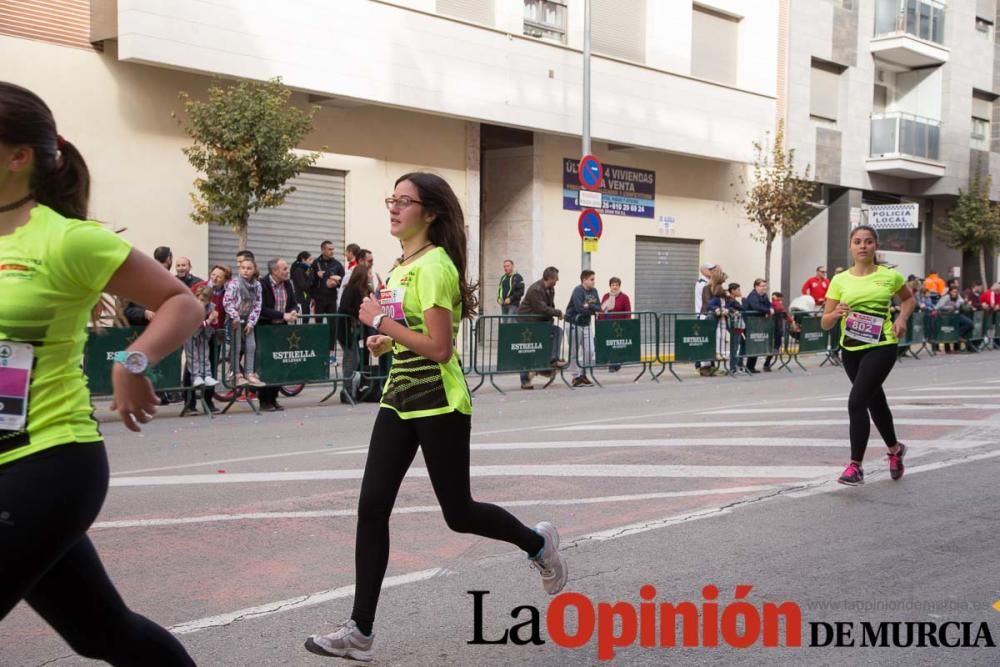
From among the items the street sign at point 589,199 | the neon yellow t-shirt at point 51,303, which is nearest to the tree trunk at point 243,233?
the street sign at point 589,199

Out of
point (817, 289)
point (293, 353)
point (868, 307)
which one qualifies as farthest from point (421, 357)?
point (817, 289)

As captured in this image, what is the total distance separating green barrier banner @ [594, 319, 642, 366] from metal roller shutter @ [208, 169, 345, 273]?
19.2 ft

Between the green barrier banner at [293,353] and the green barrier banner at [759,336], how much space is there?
8731 mm

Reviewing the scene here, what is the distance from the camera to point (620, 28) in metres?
26.2

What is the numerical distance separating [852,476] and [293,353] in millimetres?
7761

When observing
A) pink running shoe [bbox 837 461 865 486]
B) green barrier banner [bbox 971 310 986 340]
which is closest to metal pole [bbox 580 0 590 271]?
green barrier banner [bbox 971 310 986 340]

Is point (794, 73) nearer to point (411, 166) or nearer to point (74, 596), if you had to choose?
point (411, 166)

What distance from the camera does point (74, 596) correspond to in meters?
2.69

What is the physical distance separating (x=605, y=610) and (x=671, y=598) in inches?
13.9

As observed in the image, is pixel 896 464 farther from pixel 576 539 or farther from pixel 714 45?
pixel 714 45

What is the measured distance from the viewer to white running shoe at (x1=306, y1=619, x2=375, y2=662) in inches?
161

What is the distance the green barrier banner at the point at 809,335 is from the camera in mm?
21484

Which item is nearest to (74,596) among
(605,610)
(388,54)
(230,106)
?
(605,610)

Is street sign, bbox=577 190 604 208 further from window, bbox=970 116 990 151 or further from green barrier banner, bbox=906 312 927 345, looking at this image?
window, bbox=970 116 990 151
